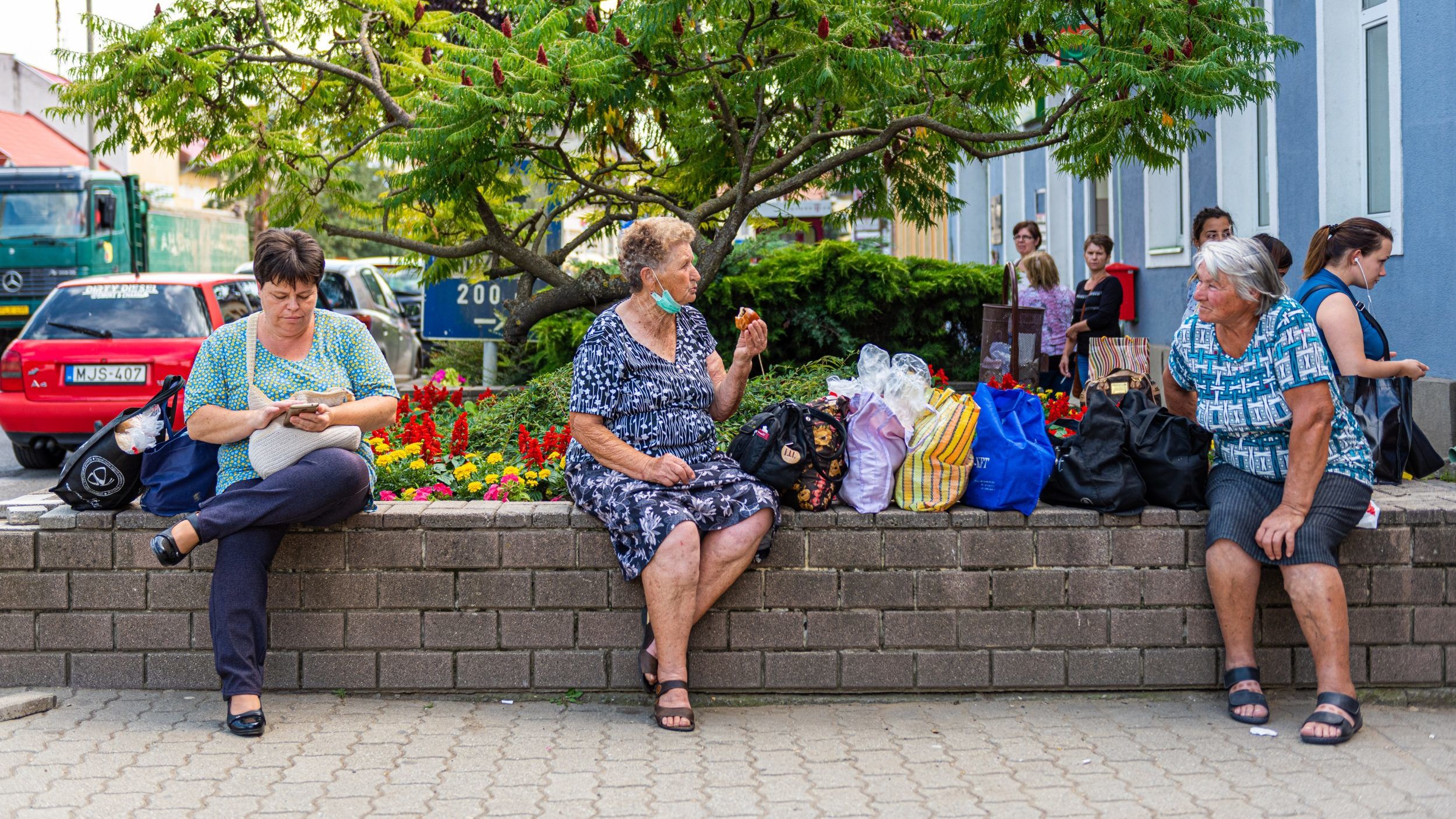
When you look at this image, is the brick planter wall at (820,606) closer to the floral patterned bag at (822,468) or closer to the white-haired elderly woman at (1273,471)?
the floral patterned bag at (822,468)

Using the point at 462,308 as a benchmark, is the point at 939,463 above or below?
below

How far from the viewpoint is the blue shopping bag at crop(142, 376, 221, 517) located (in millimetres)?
5371

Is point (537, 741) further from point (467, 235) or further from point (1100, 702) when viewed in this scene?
point (467, 235)

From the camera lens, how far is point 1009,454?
5.32 meters

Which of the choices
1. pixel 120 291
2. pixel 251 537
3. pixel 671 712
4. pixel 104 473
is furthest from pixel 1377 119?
pixel 120 291

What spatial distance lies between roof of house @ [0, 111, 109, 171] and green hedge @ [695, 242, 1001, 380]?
30839 millimetres

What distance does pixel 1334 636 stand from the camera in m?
4.91

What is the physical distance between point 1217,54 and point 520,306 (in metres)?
4.57

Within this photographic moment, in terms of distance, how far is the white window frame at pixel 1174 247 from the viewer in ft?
46.1

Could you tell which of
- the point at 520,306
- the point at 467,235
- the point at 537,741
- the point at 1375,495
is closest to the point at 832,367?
the point at 520,306

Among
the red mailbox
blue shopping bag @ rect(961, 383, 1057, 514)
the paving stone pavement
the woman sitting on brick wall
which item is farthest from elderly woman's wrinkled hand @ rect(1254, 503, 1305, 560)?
the red mailbox

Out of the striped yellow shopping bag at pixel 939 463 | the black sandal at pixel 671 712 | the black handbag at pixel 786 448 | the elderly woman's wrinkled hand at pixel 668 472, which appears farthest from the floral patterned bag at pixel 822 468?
the black sandal at pixel 671 712

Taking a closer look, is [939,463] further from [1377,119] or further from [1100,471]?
[1377,119]

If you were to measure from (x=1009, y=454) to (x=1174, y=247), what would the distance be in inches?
394
